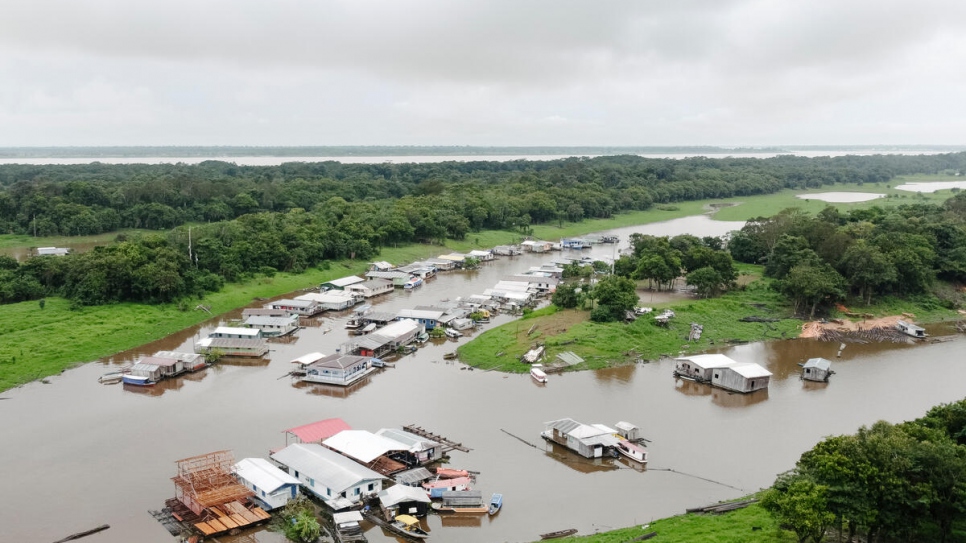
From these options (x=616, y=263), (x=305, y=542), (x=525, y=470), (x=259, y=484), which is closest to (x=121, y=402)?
(x=259, y=484)

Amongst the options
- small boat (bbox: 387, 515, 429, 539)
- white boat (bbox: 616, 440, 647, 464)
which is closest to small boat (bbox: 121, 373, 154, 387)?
small boat (bbox: 387, 515, 429, 539)

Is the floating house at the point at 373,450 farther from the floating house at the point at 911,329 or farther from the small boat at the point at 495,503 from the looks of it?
the floating house at the point at 911,329

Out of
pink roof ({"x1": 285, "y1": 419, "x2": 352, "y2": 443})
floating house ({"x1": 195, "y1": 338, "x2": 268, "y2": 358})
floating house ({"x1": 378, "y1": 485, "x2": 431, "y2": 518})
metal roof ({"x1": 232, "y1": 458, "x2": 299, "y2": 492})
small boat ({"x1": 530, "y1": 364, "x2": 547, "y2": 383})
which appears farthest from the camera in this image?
floating house ({"x1": 195, "y1": 338, "x2": 268, "y2": 358})

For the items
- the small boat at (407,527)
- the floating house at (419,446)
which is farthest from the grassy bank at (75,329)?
the small boat at (407,527)

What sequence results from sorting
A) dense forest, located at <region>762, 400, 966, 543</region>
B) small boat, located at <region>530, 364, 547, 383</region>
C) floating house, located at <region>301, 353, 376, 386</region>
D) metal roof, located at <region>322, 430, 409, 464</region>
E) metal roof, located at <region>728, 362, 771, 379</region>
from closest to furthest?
1. dense forest, located at <region>762, 400, 966, 543</region>
2. metal roof, located at <region>322, 430, 409, 464</region>
3. metal roof, located at <region>728, 362, 771, 379</region>
4. small boat, located at <region>530, 364, 547, 383</region>
5. floating house, located at <region>301, 353, 376, 386</region>

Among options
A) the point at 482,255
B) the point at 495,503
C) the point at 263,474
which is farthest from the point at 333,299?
the point at 495,503

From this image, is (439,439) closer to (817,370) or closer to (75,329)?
(817,370)

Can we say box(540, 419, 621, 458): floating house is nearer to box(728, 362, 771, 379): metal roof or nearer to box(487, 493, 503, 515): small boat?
box(487, 493, 503, 515): small boat

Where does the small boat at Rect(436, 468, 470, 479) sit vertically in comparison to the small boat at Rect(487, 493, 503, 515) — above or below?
above
